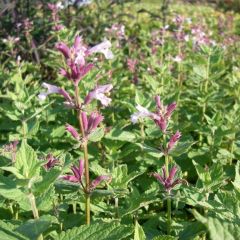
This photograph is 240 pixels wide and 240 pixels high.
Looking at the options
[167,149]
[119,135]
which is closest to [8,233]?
[167,149]

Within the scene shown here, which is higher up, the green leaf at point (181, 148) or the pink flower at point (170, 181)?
the green leaf at point (181, 148)

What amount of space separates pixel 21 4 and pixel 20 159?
5.34 metres

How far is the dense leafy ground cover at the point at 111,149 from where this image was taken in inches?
73.7

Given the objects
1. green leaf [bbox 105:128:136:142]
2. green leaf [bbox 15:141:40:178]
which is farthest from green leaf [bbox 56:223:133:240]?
green leaf [bbox 105:128:136:142]

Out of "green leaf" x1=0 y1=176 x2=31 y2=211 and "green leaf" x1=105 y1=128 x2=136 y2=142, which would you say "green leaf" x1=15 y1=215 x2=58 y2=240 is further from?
"green leaf" x1=105 y1=128 x2=136 y2=142

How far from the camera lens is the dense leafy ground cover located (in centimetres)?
187

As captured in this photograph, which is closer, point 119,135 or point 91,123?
point 91,123

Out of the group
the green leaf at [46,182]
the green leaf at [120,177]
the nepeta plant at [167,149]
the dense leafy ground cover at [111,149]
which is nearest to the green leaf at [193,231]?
the dense leafy ground cover at [111,149]

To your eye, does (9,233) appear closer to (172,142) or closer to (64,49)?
(64,49)

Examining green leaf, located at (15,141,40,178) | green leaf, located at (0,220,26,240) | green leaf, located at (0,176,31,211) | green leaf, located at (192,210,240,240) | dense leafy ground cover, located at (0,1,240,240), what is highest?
green leaf, located at (192,210,240,240)

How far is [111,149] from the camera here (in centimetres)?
359

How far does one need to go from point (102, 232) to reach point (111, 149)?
194cm

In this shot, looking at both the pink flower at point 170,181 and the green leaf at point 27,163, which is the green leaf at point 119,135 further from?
the green leaf at point 27,163

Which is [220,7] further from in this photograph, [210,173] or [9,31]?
[210,173]
